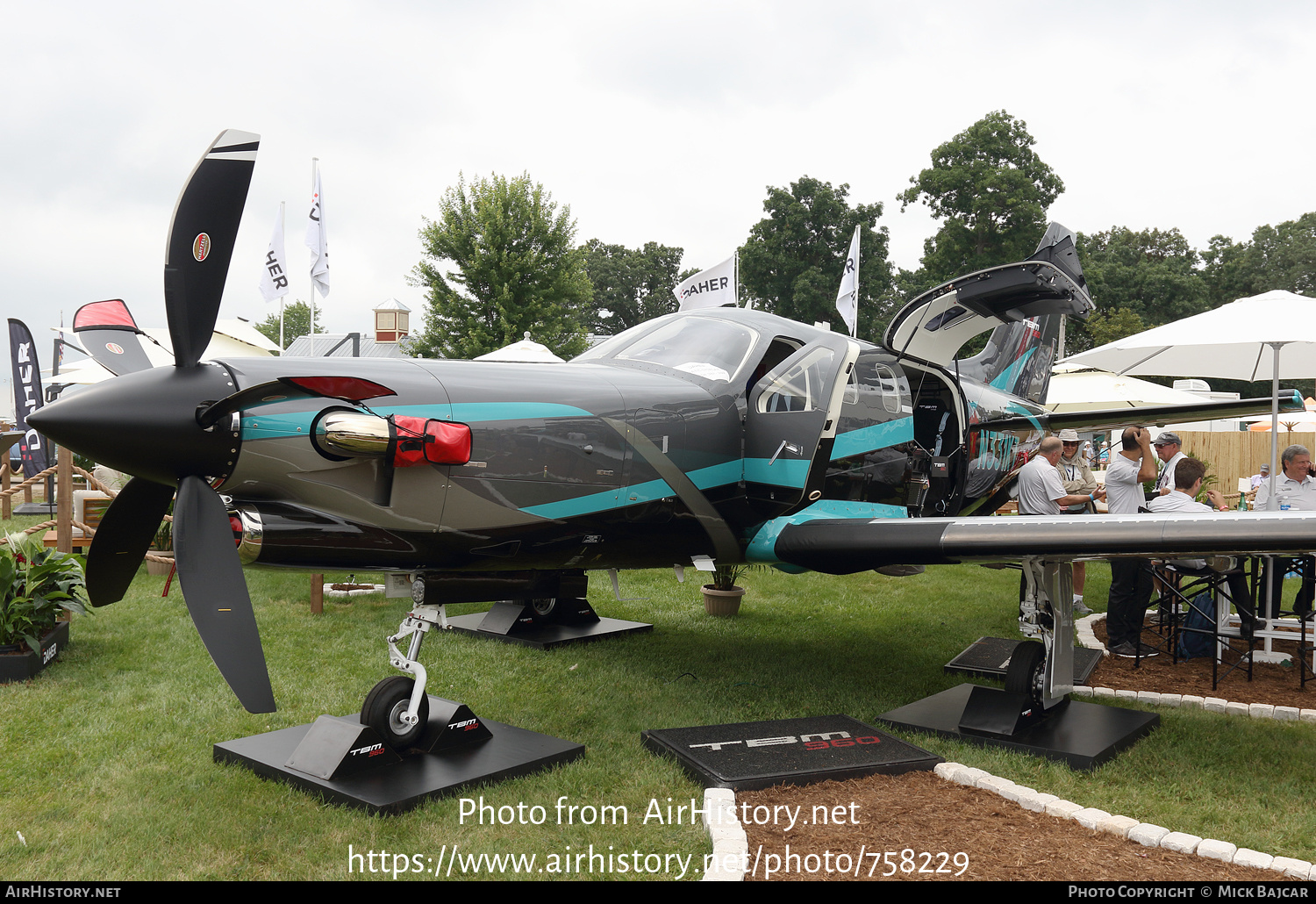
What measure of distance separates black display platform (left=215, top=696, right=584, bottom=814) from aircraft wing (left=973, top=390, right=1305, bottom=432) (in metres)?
5.22

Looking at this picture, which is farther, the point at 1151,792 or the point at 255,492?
the point at 1151,792

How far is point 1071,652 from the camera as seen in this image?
18.0 ft

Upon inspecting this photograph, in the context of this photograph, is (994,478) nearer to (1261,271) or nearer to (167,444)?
(167,444)

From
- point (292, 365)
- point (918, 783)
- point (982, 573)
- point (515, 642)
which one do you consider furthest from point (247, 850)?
point (982, 573)

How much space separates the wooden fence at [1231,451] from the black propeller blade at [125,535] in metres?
22.0

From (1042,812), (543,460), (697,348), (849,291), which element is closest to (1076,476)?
(697,348)

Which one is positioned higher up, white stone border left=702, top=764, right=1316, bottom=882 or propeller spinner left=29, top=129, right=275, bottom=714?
propeller spinner left=29, top=129, right=275, bottom=714

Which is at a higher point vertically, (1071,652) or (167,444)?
(167,444)

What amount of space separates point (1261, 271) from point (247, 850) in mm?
62484

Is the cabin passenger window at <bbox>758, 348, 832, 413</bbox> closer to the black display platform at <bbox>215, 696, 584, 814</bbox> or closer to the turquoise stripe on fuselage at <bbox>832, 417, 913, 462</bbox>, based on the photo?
the turquoise stripe on fuselage at <bbox>832, 417, 913, 462</bbox>

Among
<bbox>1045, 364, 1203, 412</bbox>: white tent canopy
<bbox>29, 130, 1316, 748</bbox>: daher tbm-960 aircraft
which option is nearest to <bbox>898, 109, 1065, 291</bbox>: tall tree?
<bbox>1045, 364, 1203, 412</bbox>: white tent canopy

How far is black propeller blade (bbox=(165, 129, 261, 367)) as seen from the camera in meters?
3.75

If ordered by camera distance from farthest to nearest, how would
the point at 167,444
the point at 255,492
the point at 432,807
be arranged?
the point at 432,807
the point at 255,492
the point at 167,444

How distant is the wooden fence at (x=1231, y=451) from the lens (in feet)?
66.3
